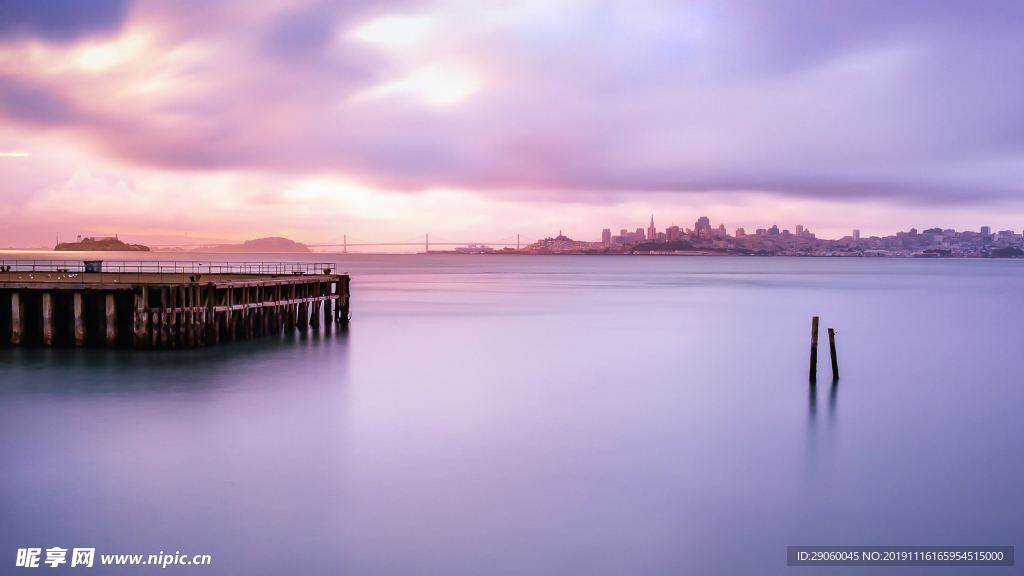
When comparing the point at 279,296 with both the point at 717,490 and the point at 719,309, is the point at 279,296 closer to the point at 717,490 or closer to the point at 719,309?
the point at 717,490

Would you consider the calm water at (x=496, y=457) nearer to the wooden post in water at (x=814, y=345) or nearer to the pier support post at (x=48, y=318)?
the pier support post at (x=48, y=318)

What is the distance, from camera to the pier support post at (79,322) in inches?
1038

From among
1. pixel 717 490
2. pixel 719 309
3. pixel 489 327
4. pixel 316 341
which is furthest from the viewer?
pixel 719 309

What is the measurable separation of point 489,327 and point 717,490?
29.4 m

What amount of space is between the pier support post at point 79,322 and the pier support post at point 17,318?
2.34 m

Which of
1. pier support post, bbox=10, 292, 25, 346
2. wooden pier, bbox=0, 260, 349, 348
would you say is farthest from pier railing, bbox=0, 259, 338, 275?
pier support post, bbox=10, 292, 25, 346

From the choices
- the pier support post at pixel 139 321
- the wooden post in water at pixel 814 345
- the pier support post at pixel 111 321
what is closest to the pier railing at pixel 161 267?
the pier support post at pixel 111 321

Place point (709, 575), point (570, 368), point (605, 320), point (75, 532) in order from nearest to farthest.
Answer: point (709, 575), point (75, 532), point (570, 368), point (605, 320)

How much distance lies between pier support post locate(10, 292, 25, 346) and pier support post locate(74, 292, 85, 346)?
2.34 meters

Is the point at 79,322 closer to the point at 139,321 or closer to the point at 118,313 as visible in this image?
the point at 118,313

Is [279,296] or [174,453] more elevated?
[279,296]

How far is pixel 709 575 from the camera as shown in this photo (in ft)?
35.4

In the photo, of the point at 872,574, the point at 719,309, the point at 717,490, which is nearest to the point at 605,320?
the point at 719,309

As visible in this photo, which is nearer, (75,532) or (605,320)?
(75,532)
